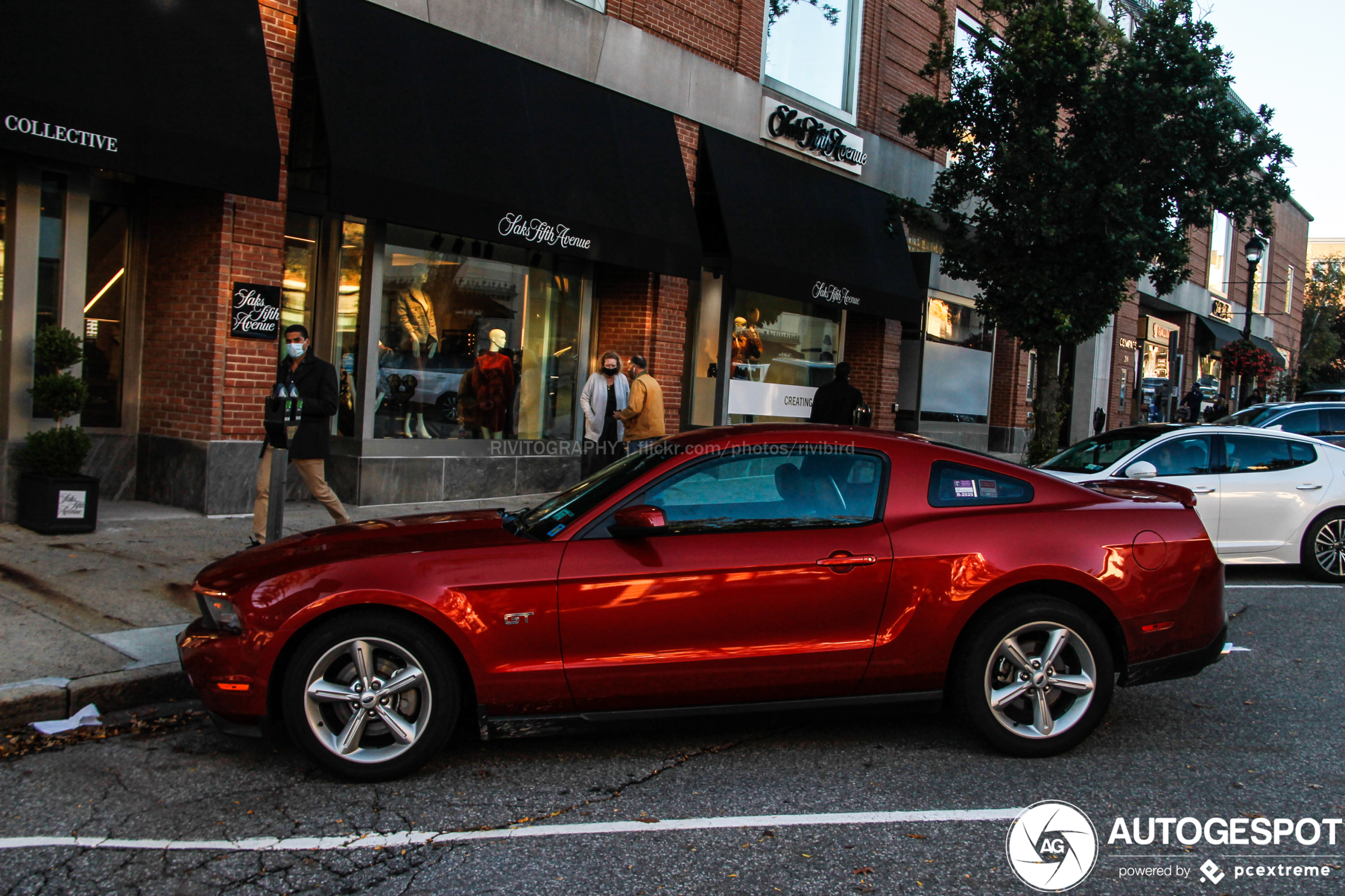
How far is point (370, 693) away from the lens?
4.05m

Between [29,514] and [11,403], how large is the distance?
103cm

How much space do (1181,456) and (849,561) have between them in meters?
6.47

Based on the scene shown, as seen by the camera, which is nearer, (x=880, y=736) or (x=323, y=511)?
(x=880, y=736)

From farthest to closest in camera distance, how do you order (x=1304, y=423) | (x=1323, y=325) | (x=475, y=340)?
(x=1323, y=325)
(x=1304, y=423)
(x=475, y=340)

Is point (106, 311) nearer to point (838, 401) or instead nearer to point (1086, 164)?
point (838, 401)

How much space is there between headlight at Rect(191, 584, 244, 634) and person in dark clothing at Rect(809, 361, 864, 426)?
8.63 m

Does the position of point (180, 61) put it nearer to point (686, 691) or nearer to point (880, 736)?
point (686, 691)

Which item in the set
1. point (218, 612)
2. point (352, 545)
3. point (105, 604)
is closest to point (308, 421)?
point (105, 604)

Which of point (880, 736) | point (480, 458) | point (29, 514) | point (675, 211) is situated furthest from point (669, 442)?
point (675, 211)

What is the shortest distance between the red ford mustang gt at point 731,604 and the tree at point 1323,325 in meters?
44.4

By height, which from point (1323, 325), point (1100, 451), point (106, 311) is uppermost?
point (1323, 325)

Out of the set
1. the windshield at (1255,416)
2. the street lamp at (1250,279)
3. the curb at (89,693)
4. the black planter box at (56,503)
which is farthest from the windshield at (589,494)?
the street lamp at (1250,279)

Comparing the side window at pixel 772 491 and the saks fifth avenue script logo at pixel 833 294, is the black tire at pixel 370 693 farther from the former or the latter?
the saks fifth avenue script logo at pixel 833 294

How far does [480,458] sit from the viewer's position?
11602 mm
